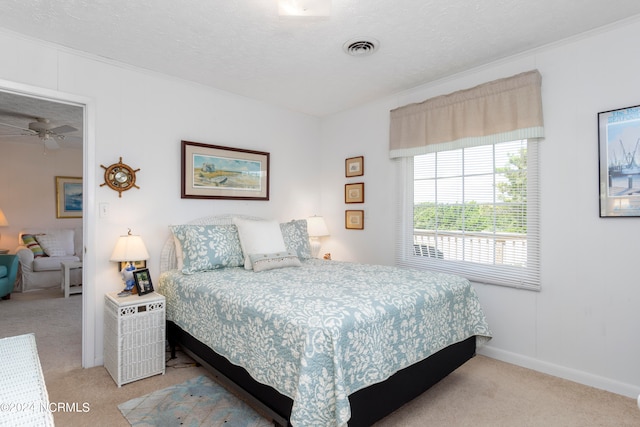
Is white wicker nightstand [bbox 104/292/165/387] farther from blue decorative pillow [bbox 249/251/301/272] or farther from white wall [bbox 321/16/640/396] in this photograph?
white wall [bbox 321/16/640/396]

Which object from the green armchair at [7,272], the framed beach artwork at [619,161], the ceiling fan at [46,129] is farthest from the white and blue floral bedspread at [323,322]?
the green armchair at [7,272]

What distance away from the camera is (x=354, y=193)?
4.10 meters

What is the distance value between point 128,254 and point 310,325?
6.24ft

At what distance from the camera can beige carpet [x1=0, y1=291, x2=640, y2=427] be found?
2029 mm

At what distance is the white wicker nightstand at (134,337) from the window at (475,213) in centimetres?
235

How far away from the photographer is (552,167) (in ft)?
8.60

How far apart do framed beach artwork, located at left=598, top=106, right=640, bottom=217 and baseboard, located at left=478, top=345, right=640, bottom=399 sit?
116cm

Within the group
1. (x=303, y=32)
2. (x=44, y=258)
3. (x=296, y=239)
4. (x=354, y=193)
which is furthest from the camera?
(x=44, y=258)

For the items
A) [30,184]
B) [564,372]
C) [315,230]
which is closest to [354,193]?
[315,230]

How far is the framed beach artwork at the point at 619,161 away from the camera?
88.9 inches

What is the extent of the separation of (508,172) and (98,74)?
139 inches

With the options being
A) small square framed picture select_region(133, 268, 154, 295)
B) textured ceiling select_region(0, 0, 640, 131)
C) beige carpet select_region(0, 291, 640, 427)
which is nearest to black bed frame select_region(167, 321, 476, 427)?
beige carpet select_region(0, 291, 640, 427)

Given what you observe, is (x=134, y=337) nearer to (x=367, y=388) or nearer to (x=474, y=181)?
(x=367, y=388)

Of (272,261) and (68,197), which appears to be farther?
(68,197)
